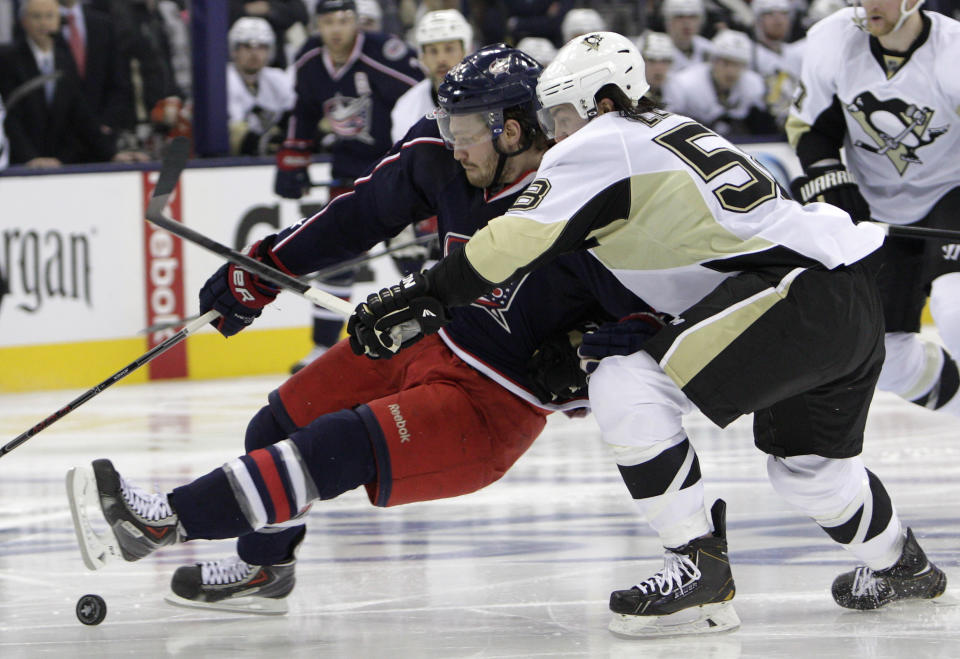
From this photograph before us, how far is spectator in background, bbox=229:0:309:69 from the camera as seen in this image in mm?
7695

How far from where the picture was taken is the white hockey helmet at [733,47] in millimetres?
7965

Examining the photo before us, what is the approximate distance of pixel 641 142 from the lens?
8.75 ft

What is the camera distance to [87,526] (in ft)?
8.83

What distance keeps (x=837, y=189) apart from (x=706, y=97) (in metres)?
4.10

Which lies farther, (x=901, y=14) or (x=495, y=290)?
(x=901, y=14)

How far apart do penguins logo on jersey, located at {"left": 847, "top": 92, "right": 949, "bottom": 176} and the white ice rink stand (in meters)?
0.89

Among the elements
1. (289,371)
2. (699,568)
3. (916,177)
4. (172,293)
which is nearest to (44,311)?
(172,293)

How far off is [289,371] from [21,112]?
1.61 m

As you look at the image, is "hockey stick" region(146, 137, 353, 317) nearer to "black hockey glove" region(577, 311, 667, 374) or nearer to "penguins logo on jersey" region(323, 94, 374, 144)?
"black hockey glove" region(577, 311, 667, 374)

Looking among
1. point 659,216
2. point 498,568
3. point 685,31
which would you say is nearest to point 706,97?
point 685,31

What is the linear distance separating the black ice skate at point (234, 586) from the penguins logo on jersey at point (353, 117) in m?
3.61

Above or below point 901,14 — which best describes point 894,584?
below

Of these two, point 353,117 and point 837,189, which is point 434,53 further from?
point 837,189

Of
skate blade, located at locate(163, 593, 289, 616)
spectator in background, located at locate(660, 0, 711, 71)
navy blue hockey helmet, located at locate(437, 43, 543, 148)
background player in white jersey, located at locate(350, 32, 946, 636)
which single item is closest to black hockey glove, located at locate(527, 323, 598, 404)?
background player in white jersey, located at locate(350, 32, 946, 636)
